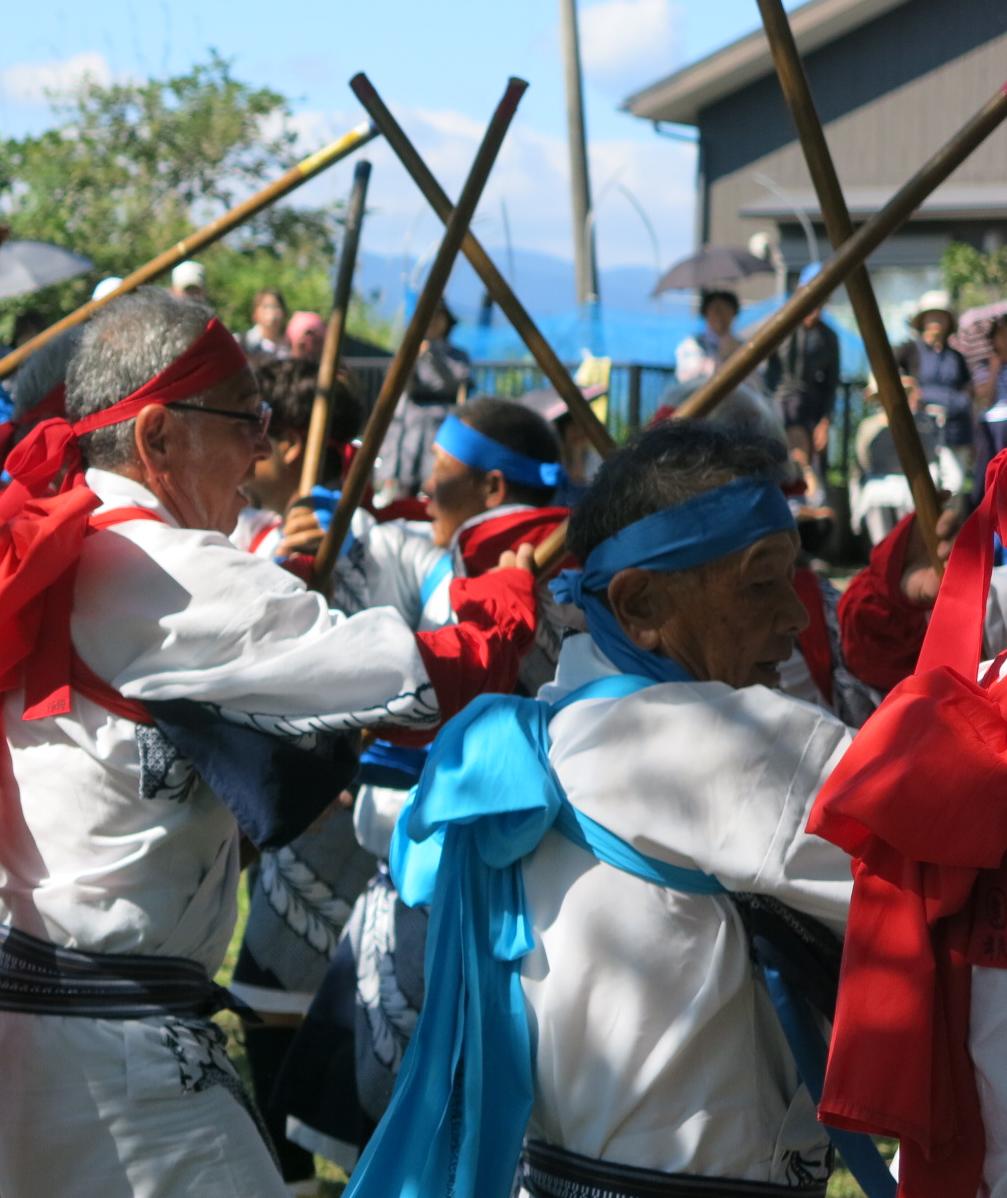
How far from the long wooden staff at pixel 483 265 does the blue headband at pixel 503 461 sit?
0.60 meters

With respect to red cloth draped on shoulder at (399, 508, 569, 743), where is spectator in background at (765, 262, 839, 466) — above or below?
below

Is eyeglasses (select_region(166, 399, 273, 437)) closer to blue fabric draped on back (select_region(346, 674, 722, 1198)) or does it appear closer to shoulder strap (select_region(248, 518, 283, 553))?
blue fabric draped on back (select_region(346, 674, 722, 1198))

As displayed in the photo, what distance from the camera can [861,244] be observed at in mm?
3156

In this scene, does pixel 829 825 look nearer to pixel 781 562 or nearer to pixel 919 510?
pixel 781 562

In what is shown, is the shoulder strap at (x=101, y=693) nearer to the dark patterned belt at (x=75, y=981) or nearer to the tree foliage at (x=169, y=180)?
the dark patterned belt at (x=75, y=981)

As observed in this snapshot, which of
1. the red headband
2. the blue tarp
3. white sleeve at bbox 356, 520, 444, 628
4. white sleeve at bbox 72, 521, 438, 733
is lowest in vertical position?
the blue tarp

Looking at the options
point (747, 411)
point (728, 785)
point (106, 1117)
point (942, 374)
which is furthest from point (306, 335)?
point (728, 785)

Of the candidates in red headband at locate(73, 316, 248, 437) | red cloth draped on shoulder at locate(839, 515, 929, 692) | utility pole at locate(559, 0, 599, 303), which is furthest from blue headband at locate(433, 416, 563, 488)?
utility pole at locate(559, 0, 599, 303)

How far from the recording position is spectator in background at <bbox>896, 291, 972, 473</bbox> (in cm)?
1356

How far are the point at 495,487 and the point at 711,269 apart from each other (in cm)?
1440

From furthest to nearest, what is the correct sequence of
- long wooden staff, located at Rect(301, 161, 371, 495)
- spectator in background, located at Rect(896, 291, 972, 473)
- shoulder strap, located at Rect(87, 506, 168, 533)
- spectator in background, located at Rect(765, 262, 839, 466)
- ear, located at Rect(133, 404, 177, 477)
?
1. spectator in background, located at Rect(765, 262, 839, 466)
2. spectator in background, located at Rect(896, 291, 972, 473)
3. long wooden staff, located at Rect(301, 161, 371, 495)
4. ear, located at Rect(133, 404, 177, 477)
5. shoulder strap, located at Rect(87, 506, 168, 533)

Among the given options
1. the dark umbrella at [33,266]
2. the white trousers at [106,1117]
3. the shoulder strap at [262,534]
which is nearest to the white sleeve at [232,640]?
the white trousers at [106,1117]

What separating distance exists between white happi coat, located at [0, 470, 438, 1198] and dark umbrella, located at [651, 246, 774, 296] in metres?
16.0

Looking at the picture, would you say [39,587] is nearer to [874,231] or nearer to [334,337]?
[874,231]
